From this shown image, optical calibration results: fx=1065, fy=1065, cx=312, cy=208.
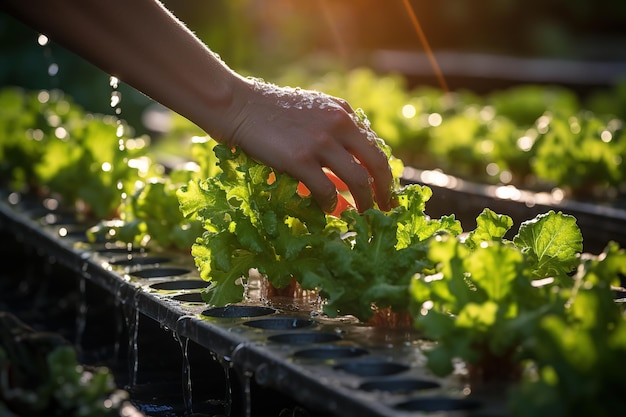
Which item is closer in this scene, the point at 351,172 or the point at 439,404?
the point at 439,404

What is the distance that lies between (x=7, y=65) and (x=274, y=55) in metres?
5.01

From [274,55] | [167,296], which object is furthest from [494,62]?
[167,296]

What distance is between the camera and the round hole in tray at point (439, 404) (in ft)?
7.97

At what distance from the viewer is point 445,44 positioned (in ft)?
109

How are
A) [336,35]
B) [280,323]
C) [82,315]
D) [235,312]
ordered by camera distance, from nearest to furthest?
[280,323] → [235,312] → [82,315] → [336,35]

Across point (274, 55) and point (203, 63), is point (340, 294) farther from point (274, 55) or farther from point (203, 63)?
point (274, 55)

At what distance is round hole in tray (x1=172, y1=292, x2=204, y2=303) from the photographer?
353 cm

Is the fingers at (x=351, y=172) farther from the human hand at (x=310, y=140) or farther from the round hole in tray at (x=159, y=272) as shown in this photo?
the round hole in tray at (x=159, y=272)

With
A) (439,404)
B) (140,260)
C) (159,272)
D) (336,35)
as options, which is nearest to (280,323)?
(439,404)

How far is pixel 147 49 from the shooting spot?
10.3ft

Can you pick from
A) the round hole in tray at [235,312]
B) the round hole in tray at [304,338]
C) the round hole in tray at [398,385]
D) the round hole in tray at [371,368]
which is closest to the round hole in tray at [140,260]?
the round hole in tray at [235,312]

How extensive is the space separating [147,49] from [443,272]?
3.77 feet

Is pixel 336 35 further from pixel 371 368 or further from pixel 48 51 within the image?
pixel 371 368

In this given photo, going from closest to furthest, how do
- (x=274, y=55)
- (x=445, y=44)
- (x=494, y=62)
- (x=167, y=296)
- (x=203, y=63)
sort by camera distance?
(x=203, y=63)
(x=167, y=296)
(x=274, y=55)
(x=494, y=62)
(x=445, y=44)
